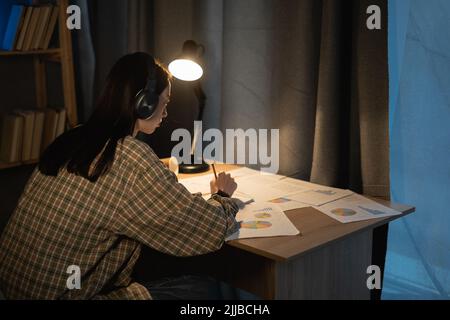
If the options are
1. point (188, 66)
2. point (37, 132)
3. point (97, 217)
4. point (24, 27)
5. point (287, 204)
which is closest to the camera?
point (97, 217)

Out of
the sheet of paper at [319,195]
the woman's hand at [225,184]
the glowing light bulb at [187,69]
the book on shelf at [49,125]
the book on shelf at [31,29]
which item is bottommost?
the sheet of paper at [319,195]

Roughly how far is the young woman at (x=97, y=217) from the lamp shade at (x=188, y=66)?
607 mm

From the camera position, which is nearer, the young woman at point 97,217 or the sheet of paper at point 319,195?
the young woman at point 97,217

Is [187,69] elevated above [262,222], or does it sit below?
above

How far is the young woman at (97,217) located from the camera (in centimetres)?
142

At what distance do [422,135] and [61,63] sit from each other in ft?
5.02

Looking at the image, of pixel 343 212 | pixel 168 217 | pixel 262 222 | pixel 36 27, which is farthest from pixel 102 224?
pixel 36 27

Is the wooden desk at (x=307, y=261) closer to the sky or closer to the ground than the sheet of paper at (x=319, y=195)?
closer to the ground

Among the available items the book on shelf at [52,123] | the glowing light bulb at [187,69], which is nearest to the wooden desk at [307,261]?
the glowing light bulb at [187,69]

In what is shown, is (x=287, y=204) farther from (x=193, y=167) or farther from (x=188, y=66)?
(x=188, y=66)

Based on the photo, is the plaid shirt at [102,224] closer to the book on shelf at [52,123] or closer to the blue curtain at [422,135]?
the blue curtain at [422,135]

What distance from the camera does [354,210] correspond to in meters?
1.75

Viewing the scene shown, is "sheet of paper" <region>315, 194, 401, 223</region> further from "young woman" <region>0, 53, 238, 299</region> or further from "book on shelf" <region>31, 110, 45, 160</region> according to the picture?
"book on shelf" <region>31, 110, 45, 160</region>

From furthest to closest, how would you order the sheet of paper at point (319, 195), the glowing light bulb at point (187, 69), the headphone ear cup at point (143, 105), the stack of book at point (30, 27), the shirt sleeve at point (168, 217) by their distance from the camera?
the stack of book at point (30, 27)
the glowing light bulb at point (187, 69)
the sheet of paper at point (319, 195)
the headphone ear cup at point (143, 105)
the shirt sleeve at point (168, 217)
